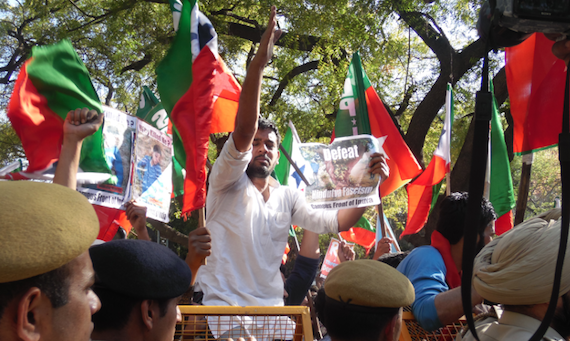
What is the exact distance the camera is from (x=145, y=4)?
29.7 ft

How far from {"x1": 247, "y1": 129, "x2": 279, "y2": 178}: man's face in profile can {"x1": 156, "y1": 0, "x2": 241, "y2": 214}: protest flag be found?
1.08ft

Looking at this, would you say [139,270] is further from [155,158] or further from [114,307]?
[155,158]

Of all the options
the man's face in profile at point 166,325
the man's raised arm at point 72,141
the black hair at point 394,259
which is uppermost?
the man's raised arm at point 72,141

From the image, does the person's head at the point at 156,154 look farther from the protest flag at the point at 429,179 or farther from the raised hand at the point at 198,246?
the protest flag at the point at 429,179

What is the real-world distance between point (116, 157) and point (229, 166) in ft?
4.06

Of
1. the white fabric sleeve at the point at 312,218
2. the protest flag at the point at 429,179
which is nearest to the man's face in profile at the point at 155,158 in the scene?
the white fabric sleeve at the point at 312,218

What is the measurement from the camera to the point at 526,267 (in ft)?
5.95

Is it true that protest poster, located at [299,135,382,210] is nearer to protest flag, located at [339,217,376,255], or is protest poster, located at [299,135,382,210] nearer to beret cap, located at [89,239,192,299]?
beret cap, located at [89,239,192,299]

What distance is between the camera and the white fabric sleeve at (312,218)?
346 cm

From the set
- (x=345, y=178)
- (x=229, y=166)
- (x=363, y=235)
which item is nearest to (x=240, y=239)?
(x=229, y=166)

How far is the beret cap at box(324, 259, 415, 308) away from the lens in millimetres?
1957

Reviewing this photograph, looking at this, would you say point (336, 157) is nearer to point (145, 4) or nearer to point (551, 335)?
point (551, 335)

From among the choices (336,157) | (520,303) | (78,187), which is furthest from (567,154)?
(78,187)

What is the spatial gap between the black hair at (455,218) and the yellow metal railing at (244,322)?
101 centimetres
